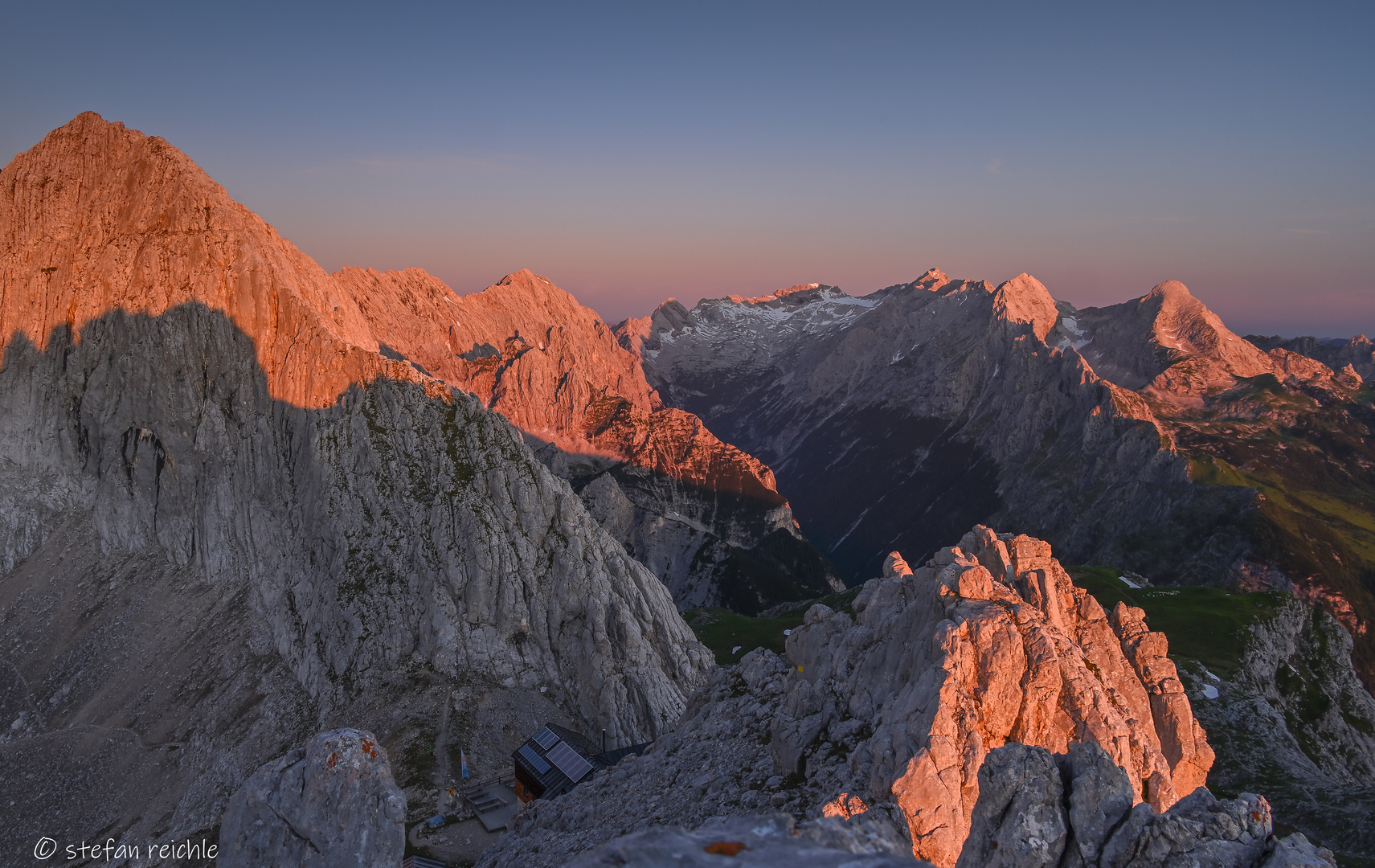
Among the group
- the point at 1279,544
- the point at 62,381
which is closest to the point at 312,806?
the point at 62,381

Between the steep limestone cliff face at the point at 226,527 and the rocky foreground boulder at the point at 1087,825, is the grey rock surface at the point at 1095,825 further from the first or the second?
the steep limestone cliff face at the point at 226,527

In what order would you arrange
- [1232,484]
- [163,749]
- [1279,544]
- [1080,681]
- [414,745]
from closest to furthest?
[1080,681] → [414,745] → [163,749] → [1279,544] → [1232,484]

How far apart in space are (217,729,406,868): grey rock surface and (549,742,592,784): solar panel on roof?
802 inches

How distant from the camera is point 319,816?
36.1 metres

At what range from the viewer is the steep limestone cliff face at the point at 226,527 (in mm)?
78875

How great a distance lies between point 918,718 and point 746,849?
77.4 ft

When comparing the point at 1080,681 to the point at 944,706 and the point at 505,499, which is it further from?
the point at 505,499

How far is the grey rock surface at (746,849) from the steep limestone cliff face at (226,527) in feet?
234

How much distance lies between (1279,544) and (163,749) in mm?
202221

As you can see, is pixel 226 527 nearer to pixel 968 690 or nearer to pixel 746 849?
pixel 968 690

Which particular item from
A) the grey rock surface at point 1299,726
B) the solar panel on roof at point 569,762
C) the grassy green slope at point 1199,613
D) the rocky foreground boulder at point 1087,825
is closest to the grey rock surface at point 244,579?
Result: the solar panel on roof at point 569,762

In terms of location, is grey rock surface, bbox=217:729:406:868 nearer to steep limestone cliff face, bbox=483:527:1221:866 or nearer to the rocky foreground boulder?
steep limestone cliff face, bbox=483:527:1221:866

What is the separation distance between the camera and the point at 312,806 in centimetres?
3622

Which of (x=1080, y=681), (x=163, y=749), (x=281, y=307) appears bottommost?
(x=163, y=749)
